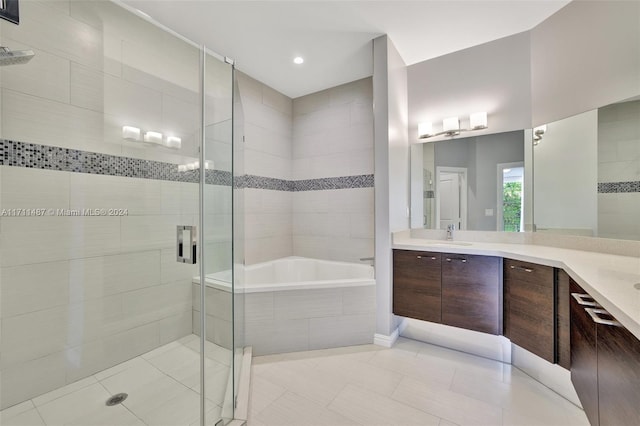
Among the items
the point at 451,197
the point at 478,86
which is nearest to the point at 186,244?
the point at 451,197

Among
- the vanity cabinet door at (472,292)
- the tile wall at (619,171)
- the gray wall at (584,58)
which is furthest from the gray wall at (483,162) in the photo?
the vanity cabinet door at (472,292)

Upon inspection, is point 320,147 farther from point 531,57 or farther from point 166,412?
point 166,412

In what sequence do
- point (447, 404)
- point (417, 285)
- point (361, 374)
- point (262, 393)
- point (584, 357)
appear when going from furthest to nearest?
1. point (417, 285)
2. point (361, 374)
3. point (262, 393)
4. point (447, 404)
5. point (584, 357)

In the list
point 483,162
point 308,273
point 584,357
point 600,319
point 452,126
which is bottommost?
point 308,273

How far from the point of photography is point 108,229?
5.70 ft

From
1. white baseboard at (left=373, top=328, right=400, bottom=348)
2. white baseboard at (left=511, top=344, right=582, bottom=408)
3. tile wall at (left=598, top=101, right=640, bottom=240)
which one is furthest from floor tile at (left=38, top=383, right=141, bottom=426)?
tile wall at (left=598, top=101, right=640, bottom=240)

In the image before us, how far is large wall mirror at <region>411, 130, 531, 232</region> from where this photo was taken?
2.44 metres

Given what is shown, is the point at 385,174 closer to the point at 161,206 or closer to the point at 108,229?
the point at 161,206

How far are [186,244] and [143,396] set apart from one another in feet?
2.84

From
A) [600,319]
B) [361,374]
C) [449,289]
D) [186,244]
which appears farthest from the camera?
[449,289]

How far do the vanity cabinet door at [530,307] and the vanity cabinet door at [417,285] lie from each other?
478 millimetres

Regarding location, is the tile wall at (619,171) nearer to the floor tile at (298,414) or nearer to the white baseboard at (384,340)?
the white baseboard at (384,340)

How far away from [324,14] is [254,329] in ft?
8.33

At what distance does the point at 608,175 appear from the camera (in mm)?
1850
